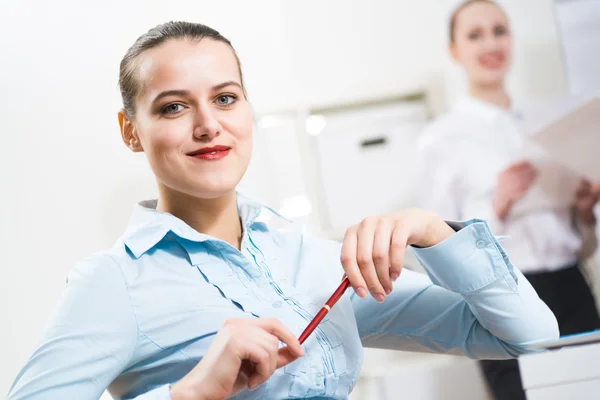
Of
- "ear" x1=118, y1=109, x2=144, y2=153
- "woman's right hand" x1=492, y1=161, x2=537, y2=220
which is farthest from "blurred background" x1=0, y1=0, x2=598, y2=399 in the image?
"ear" x1=118, y1=109, x2=144, y2=153

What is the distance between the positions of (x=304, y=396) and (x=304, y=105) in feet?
5.31

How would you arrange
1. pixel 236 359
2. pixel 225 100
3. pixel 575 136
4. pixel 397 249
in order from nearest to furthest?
pixel 236 359 → pixel 397 249 → pixel 225 100 → pixel 575 136

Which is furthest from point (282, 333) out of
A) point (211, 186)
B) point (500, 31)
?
point (500, 31)

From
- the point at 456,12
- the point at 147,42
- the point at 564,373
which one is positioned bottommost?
the point at 564,373

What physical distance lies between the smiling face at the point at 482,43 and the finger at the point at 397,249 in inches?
68.5

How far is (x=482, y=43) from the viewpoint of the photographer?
2.28 m

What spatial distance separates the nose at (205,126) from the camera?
0.72m

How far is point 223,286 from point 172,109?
0.69ft

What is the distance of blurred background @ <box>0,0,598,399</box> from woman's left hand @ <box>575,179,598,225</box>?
14.2 inches

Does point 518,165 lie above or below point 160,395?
below

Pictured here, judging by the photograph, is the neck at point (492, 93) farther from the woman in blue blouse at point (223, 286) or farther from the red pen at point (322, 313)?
the red pen at point (322, 313)

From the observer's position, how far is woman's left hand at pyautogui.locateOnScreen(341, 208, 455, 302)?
0.64 m

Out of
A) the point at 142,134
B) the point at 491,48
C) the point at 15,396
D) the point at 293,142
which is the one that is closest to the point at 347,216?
the point at 293,142

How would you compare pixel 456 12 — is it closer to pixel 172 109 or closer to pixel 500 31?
pixel 500 31
